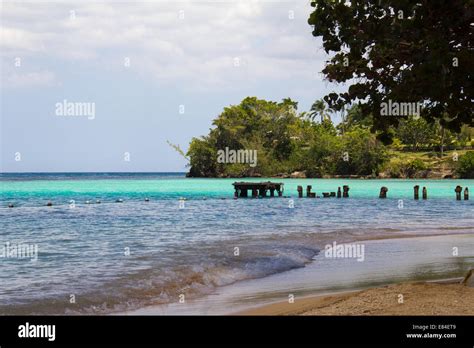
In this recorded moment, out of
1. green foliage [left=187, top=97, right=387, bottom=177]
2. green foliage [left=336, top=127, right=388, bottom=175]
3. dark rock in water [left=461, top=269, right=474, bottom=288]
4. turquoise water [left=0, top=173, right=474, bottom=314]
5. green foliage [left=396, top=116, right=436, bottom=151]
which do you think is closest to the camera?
dark rock in water [left=461, top=269, right=474, bottom=288]

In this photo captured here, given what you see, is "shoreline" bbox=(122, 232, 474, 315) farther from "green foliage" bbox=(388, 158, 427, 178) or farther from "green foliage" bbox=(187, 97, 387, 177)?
"green foliage" bbox=(187, 97, 387, 177)

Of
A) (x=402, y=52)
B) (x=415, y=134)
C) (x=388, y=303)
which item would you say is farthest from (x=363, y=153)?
(x=388, y=303)

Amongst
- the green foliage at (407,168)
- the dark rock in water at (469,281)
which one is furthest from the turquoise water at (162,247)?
the green foliage at (407,168)

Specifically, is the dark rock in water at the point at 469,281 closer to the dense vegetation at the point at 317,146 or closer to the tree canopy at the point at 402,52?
the tree canopy at the point at 402,52

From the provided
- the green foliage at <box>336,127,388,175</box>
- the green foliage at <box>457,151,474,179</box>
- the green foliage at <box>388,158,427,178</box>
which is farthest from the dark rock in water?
the green foliage at <box>388,158,427,178</box>

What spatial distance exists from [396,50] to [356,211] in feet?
94.6

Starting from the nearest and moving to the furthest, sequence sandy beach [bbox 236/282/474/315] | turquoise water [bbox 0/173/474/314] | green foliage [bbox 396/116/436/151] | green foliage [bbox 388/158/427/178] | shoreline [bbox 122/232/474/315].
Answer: sandy beach [bbox 236/282/474/315] < shoreline [bbox 122/232/474/315] < turquoise water [bbox 0/173/474/314] < green foliage [bbox 388/158/427/178] < green foliage [bbox 396/116/436/151]

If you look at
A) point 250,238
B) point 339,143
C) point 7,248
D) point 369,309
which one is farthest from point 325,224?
point 339,143

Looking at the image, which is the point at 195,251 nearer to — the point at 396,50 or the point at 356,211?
the point at 396,50

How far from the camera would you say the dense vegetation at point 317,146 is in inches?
4171

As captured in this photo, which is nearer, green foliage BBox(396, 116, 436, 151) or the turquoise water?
the turquoise water

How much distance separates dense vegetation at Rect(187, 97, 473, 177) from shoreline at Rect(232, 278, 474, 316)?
91004mm

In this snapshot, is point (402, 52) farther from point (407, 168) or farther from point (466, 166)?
point (407, 168)

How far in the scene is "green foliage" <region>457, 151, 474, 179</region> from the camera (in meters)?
97.2
